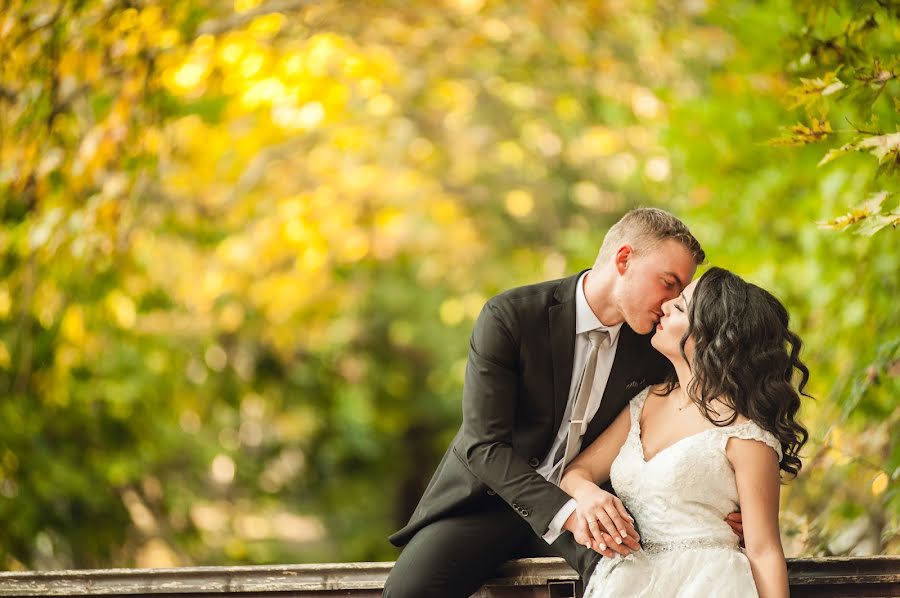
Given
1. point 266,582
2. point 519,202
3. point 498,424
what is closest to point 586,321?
point 498,424

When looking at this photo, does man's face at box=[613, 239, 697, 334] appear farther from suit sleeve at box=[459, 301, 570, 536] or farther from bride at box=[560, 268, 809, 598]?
suit sleeve at box=[459, 301, 570, 536]

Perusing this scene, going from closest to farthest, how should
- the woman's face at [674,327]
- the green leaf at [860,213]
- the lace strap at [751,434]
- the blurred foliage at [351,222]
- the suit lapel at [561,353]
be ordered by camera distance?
the green leaf at [860,213]
the lace strap at [751,434]
the woman's face at [674,327]
the suit lapel at [561,353]
the blurred foliage at [351,222]

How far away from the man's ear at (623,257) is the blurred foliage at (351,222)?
1.66ft

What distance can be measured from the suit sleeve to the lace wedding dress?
213mm

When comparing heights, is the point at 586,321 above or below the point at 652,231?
below

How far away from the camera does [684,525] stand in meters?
2.52

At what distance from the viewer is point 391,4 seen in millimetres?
7801

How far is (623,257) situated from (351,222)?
24.3 feet

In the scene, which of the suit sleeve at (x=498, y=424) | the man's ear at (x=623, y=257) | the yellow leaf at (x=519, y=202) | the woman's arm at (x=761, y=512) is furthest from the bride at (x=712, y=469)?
the yellow leaf at (x=519, y=202)

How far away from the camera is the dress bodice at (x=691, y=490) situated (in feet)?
8.09

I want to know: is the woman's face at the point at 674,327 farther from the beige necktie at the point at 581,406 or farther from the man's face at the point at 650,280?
the beige necktie at the point at 581,406

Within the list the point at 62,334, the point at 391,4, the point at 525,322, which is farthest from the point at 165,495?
the point at 525,322

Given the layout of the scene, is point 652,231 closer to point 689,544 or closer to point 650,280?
point 650,280

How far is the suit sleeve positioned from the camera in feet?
8.65
